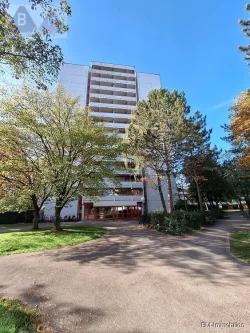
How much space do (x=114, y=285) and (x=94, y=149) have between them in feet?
32.7

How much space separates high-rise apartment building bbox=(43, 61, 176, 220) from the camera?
33656 mm

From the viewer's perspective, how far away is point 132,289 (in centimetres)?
469

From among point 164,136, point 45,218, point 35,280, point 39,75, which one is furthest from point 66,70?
point 35,280

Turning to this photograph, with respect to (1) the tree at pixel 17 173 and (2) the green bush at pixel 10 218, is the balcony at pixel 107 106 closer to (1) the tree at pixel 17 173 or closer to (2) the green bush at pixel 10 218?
(2) the green bush at pixel 10 218

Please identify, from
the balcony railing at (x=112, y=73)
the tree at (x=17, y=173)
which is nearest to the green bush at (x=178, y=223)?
the tree at (x=17, y=173)

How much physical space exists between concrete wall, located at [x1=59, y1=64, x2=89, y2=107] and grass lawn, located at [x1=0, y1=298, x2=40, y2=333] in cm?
4118

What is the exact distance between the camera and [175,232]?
40.9 ft

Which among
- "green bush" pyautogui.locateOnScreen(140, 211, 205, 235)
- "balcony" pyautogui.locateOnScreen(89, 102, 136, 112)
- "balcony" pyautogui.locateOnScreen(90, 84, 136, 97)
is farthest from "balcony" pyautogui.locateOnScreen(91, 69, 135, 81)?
"green bush" pyautogui.locateOnScreen(140, 211, 205, 235)

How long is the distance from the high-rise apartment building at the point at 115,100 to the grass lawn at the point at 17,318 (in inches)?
1146

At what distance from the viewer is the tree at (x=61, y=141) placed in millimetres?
12805

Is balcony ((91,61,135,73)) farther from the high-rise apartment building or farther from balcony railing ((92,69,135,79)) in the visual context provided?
balcony railing ((92,69,135,79))

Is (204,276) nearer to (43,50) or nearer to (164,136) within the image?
(43,50)

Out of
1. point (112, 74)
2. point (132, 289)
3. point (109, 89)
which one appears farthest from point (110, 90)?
point (132, 289)

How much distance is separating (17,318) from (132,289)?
98.5 inches
